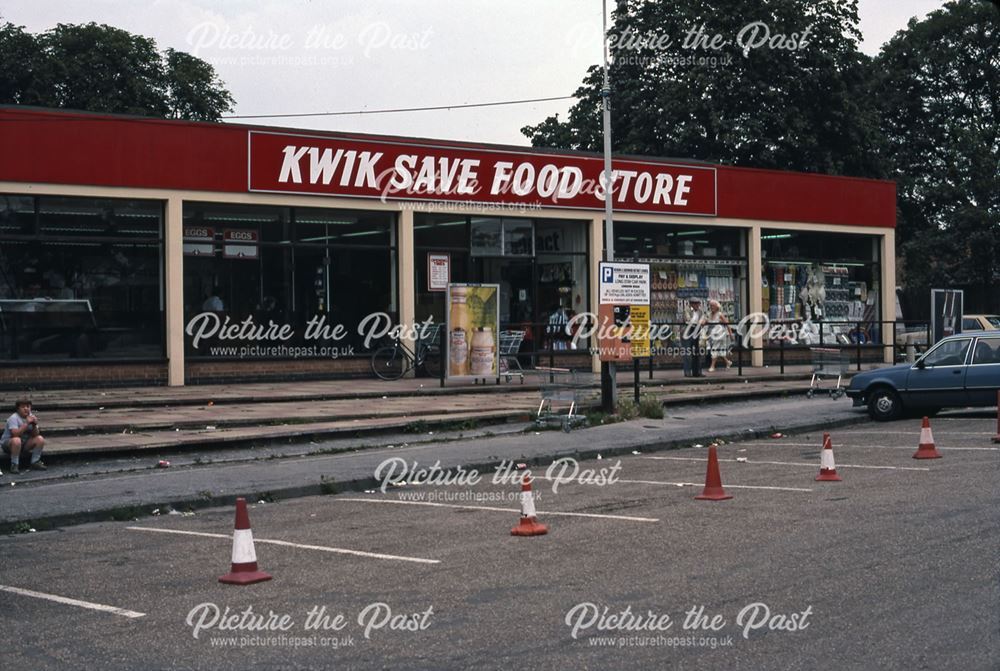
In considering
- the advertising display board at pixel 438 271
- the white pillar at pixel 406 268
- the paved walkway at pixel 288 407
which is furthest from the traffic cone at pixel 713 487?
the advertising display board at pixel 438 271

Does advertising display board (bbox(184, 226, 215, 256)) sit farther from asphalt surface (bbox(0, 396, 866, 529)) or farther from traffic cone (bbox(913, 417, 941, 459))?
traffic cone (bbox(913, 417, 941, 459))

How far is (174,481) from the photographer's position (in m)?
14.2

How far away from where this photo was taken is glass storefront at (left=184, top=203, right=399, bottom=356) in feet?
81.7

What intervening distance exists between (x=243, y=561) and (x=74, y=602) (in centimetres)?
117

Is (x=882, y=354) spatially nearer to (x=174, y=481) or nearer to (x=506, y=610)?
(x=174, y=481)

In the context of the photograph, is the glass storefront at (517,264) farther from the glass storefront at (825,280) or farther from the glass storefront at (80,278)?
the glass storefront at (825,280)

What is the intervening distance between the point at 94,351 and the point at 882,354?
72.5 feet

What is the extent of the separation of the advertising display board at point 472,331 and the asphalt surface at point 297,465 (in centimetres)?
445

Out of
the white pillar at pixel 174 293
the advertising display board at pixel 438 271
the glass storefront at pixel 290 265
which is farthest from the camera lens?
the advertising display board at pixel 438 271

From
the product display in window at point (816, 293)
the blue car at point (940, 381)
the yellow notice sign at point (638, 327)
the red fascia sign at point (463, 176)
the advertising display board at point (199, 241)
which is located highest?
the red fascia sign at point (463, 176)

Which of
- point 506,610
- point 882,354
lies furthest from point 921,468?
point 882,354

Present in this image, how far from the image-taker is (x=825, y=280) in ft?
115

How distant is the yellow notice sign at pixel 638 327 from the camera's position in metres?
20.7

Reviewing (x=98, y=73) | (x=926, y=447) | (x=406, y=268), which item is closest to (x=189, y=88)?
(x=98, y=73)
